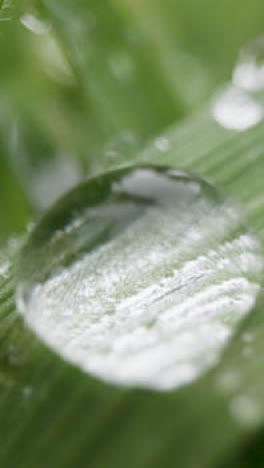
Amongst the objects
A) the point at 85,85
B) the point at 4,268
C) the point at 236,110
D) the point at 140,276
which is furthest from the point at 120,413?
the point at 85,85

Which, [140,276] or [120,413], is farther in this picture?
[140,276]

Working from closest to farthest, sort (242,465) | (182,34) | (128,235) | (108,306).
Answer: (242,465) → (108,306) → (128,235) → (182,34)

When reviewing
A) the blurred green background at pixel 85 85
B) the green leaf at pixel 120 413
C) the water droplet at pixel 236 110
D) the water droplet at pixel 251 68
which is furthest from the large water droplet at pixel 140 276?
the water droplet at pixel 251 68

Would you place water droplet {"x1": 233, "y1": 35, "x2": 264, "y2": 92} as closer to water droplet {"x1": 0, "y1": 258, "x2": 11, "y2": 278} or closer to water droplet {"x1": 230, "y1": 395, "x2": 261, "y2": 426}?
water droplet {"x1": 0, "y1": 258, "x2": 11, "y2": 278}

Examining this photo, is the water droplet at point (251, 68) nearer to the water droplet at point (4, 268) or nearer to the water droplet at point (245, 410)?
the water droplet at point (4, 268)

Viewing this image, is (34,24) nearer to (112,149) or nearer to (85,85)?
(85,85)

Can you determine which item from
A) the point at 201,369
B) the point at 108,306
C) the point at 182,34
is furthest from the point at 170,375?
the point at 182,34

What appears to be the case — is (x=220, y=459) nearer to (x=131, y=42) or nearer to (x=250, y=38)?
(x=131, y=42)
